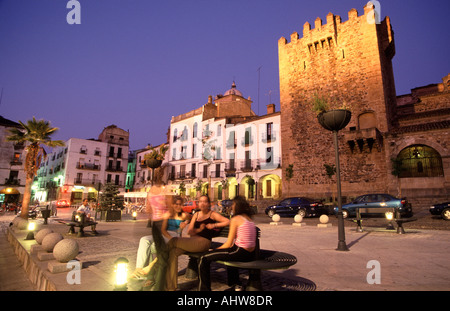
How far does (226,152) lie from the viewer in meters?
33.6

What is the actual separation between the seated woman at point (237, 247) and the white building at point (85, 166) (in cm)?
4118

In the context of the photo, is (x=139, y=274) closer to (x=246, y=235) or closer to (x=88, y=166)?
(x=246, y=235)

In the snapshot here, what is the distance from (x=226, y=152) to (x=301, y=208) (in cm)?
1795

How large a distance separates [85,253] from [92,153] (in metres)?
44.1

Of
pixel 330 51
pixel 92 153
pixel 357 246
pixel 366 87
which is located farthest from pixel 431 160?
pixel 92 153

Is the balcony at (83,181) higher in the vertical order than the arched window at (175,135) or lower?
lower

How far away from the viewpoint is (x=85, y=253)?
5.84m

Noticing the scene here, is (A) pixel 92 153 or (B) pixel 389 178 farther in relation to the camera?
(A) pixel 92 153

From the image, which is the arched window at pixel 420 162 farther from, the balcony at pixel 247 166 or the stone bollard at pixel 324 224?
the balcony at pixel 247 166

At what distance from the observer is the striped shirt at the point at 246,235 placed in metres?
3.09

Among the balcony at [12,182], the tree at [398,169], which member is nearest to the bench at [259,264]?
the tree at [398,169]

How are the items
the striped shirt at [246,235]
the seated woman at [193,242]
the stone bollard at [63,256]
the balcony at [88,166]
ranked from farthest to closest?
the balcony at [88,166] < the stone bollard at [63,256] < the seated woman at [193,242] < the striped shirt at [246,235]
